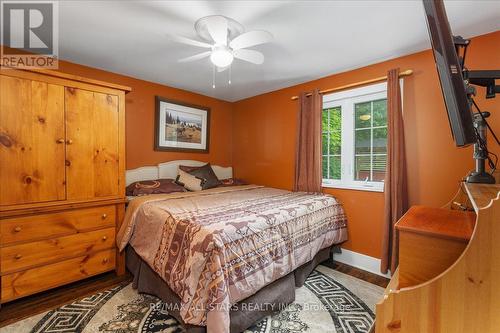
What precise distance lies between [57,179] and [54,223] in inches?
15.1

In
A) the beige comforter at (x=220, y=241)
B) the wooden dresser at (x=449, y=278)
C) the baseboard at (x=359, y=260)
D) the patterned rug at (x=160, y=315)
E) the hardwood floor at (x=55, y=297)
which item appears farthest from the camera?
the baseboard at (x=359, y=260)

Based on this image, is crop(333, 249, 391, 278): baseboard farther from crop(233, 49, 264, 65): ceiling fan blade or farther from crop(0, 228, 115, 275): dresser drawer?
crop(0, 228, 115, 275): dresser drawer

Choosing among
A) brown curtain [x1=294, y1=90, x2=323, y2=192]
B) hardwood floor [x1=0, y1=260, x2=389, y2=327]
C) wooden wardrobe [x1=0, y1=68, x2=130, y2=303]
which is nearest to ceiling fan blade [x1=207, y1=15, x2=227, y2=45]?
wooden wardrobe [x1=0, y1=68, x2=130, y2=303]

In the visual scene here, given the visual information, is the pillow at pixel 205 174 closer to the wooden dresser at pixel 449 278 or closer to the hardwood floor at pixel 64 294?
the hardwood floor at pixel 64 294

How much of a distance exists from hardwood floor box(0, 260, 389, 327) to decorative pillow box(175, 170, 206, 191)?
4.01ft

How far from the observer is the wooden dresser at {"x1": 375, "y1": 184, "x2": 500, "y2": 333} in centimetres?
72

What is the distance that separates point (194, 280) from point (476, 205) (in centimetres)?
136

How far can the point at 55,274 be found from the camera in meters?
2.02

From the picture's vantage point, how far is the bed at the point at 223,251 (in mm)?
1365

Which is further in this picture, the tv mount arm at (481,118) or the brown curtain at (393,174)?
the brown curtain at (393,174)

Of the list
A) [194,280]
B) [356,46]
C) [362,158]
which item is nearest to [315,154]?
[362,158]

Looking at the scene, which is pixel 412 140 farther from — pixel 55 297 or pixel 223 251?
pixel 55 297

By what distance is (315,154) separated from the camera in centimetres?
295

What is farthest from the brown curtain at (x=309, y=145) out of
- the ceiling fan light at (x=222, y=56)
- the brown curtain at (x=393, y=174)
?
the ceiling fan light at (x=222, y=56)
